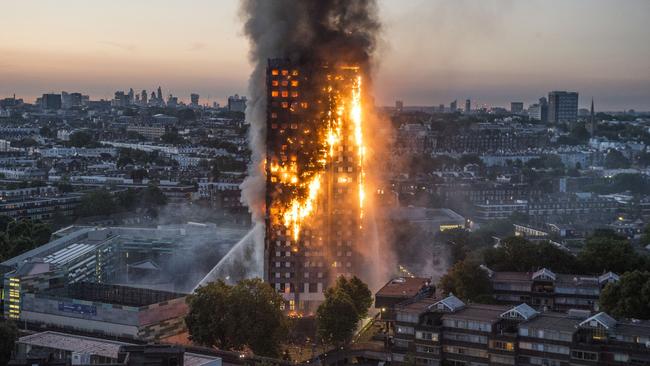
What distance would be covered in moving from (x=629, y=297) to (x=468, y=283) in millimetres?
4330

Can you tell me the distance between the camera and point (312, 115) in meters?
28.0

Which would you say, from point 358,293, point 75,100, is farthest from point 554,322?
point 75,100

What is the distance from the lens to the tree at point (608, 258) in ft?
93.8

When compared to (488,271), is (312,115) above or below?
above

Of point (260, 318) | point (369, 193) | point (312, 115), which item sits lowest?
point (260, 318)

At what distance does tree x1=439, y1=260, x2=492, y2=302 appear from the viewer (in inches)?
1030

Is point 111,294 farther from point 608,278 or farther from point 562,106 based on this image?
point 562,106

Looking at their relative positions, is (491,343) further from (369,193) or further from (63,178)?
(63,178)

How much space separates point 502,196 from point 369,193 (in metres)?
21.9

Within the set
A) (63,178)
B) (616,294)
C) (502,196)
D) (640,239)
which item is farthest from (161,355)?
(63,178)

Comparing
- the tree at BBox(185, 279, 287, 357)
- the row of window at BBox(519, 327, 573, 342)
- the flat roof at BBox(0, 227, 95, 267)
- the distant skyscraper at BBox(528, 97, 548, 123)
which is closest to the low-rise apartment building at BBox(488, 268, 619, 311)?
the row of window at BBox(519, 327, 573, 342)

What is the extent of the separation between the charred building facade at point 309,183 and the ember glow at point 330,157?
0.03 meters

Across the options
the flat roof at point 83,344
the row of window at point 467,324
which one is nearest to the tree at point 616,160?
the row of window at point 467,324

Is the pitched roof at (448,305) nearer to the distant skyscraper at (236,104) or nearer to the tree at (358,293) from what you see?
the tree at (358,293)
